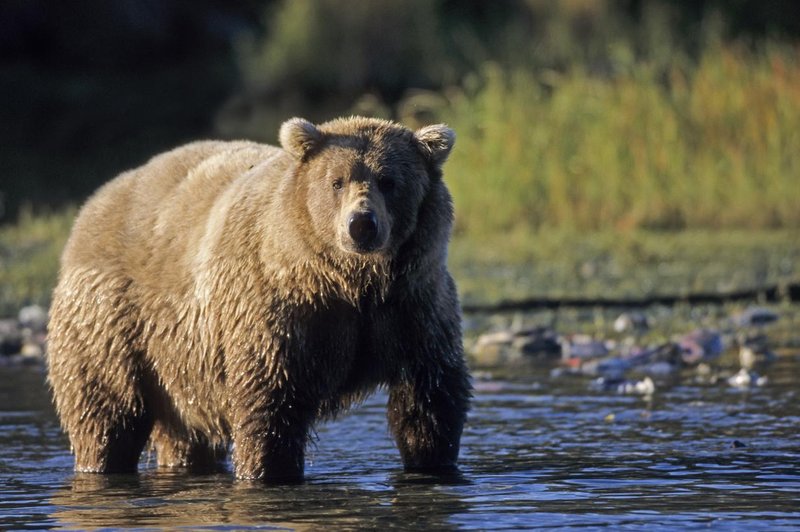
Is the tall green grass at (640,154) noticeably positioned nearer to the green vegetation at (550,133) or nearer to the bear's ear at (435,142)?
the green vegetation at (550,133)

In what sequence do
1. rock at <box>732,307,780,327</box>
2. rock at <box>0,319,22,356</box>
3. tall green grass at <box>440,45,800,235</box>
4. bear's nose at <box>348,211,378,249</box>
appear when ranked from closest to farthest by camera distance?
bear's nose at <box>348,211,378,249</box> < rock at <box>732,307,780,327</box> < rock at <box>0,319,22,356</box> < tall green grass at <box>440,45,800,235</box>

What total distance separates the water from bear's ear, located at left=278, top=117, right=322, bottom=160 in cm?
138

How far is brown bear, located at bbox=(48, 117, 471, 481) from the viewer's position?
6.57m

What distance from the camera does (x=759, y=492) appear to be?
6.21 metres

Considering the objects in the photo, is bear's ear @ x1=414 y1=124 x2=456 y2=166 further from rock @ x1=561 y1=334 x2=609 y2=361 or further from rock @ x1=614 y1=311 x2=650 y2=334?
rock @ x1=614 y1=311 x2=650 y2=334

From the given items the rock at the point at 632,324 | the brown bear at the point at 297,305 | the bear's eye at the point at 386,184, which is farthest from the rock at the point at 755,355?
the bear's eye at the point at 386,184

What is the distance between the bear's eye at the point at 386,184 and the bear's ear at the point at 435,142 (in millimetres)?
267

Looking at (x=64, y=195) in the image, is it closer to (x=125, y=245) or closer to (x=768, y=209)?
(x=768, y=209)

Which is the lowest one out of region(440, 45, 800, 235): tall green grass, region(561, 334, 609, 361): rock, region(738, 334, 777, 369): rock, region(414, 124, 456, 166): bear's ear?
region(738, 334, 777, 369): rock

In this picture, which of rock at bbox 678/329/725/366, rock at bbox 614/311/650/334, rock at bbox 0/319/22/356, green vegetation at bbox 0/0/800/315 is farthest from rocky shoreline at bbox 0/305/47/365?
rock at bbox 678/329/725/366

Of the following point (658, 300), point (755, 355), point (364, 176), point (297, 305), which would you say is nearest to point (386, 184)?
point (364, 176)

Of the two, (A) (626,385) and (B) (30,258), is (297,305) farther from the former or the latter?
(B) (30,258)

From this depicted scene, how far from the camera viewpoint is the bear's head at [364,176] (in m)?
6.34

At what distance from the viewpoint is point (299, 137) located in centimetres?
672
